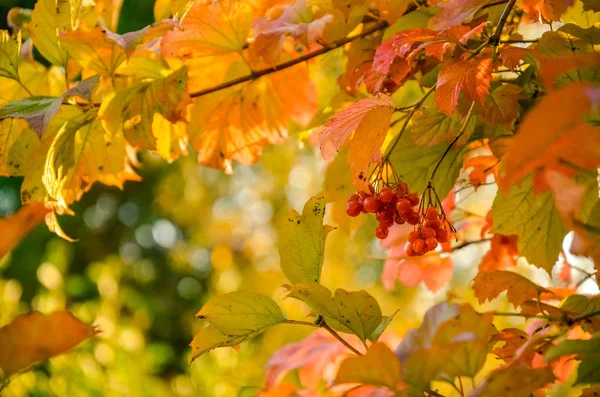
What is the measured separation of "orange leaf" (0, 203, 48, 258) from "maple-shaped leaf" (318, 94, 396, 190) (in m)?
0.26

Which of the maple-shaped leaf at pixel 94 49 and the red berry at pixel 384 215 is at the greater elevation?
the maple-shaped leaf at pixel 94 49

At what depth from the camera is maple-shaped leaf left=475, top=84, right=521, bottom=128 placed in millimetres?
629

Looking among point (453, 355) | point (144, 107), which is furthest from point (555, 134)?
point (144, 107)

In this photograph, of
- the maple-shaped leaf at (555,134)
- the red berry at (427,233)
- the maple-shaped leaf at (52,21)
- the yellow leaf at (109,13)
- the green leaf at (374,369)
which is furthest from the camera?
the yellow leaf at (109,13)

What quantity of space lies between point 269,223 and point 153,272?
97 cm

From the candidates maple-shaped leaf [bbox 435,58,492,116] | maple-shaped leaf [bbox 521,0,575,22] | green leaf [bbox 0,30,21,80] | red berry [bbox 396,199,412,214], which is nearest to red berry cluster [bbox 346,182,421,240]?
red berry [bbox 396,199,412,214]

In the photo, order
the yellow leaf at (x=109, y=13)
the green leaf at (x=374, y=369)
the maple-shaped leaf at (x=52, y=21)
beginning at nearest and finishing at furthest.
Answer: the green leaf at (x=374, y=369)
the maple-shaped leaf at (x=52, y=21)
the yellow leaf at (x=109, y=13)

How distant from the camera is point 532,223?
2.36 feet

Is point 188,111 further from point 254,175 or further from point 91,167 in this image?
point 254,175

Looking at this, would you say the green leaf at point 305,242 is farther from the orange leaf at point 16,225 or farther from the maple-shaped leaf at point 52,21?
the maple-shaped leaf at point 52,21

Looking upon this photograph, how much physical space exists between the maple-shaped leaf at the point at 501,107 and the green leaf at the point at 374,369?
27 cm

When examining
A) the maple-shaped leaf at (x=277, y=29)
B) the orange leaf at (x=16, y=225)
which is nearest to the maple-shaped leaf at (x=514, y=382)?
the orange leaf at (x=16, y=225)

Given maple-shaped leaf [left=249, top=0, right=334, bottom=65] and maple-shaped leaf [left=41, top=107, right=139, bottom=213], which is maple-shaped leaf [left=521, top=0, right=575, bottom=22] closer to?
maple-shaped leaf [left=249, top=0, right=334, bottom=65]

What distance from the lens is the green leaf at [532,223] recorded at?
709 millimetres
